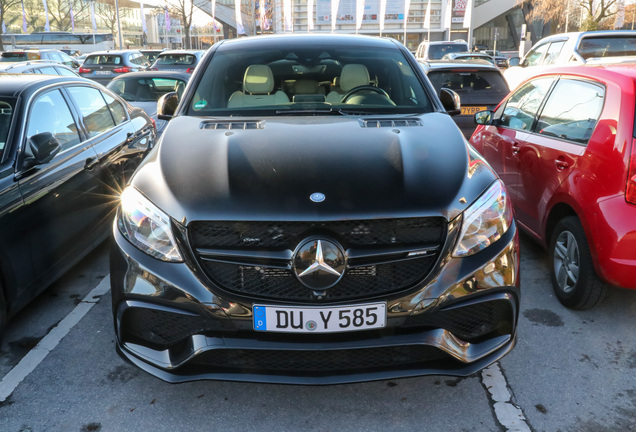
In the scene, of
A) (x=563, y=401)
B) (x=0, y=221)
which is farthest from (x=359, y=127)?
(x=0, y=221)

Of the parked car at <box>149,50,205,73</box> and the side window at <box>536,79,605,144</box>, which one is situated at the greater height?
the side window at <box>536,79,605,144</box>

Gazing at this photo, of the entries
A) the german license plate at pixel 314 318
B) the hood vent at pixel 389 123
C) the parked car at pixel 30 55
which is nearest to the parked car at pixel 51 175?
the german license plate at pixel 314 318

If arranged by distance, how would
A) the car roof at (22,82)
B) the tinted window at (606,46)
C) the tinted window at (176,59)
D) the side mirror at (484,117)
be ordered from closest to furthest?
the car roof at (22,82) < the side mirror at (484,117) < the tinted window at (606,46) < the tinted window at (176,59)

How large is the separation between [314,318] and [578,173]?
2.21m

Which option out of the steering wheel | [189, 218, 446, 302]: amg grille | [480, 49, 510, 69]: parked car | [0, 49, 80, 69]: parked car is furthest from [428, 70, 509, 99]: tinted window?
[0, 49, 80, 69]: parked car

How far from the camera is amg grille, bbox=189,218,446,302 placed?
94.1 inches

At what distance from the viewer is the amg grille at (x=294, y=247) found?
7.84 ft

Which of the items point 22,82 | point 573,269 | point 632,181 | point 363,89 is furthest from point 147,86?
point 632,181

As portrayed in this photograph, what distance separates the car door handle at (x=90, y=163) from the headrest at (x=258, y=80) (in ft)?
4.40

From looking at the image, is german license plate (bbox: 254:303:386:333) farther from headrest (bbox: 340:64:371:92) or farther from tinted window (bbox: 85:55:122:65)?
tinted window (bbox: 85:55:122:65)

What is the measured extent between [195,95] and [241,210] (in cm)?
172

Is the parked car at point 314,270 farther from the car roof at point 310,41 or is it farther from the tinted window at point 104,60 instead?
the tinted window at point 104,60

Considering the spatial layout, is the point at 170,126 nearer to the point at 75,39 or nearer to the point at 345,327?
the point at 345,327

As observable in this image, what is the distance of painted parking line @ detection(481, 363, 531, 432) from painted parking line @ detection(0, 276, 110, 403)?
2.38 meters
